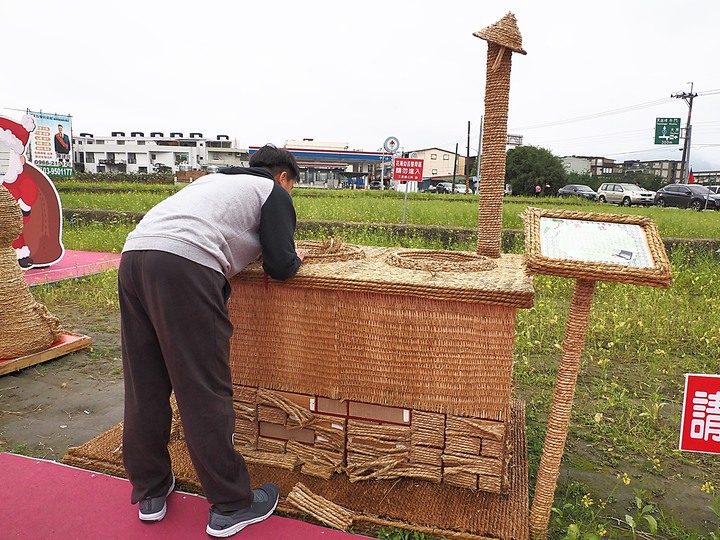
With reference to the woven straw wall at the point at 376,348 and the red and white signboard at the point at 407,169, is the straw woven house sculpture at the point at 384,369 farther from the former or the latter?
the red and white signboard at the point at 407,169

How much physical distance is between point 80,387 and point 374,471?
1988 mm

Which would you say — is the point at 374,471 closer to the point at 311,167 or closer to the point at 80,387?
the point at 80,387

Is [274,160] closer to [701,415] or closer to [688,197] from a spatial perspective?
[701,415]

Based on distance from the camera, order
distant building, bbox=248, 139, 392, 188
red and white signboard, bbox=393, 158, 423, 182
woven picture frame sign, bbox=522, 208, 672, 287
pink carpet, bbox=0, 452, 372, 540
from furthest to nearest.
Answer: distant building, bbox=248, 139, 392, 188, red and white signboard, bbox=393, 158, 423, 182, pink carpet, bbox=0, 452, 372, 540, woven picture frame sign, bbox=522, 208, 672, 287

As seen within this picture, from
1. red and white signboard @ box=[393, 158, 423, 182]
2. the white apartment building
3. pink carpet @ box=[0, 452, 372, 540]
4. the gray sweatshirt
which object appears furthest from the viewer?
the white apartment building

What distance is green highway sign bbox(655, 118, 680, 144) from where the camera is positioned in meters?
Answer: 20.9

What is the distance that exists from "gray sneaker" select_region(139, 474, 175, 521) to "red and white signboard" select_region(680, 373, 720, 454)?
5.85 feet

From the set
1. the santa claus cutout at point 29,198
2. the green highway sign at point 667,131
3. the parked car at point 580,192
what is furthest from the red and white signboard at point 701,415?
the green highway sign at point 667,131

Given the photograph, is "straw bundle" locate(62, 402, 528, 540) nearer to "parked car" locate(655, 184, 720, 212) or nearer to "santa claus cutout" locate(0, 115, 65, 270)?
"santa claus cutout" locate(0, 115, 65, 270)

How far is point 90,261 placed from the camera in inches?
266

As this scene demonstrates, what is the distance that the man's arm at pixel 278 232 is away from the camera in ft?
5.93

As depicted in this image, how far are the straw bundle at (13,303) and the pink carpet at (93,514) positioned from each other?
1383mm

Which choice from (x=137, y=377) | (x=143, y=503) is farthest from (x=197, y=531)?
(x=137, y=377)

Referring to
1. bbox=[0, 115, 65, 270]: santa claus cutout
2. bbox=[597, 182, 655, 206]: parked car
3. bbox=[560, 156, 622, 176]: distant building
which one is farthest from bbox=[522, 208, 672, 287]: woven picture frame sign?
bbox=[560, 156, 622, 176]: distant building
